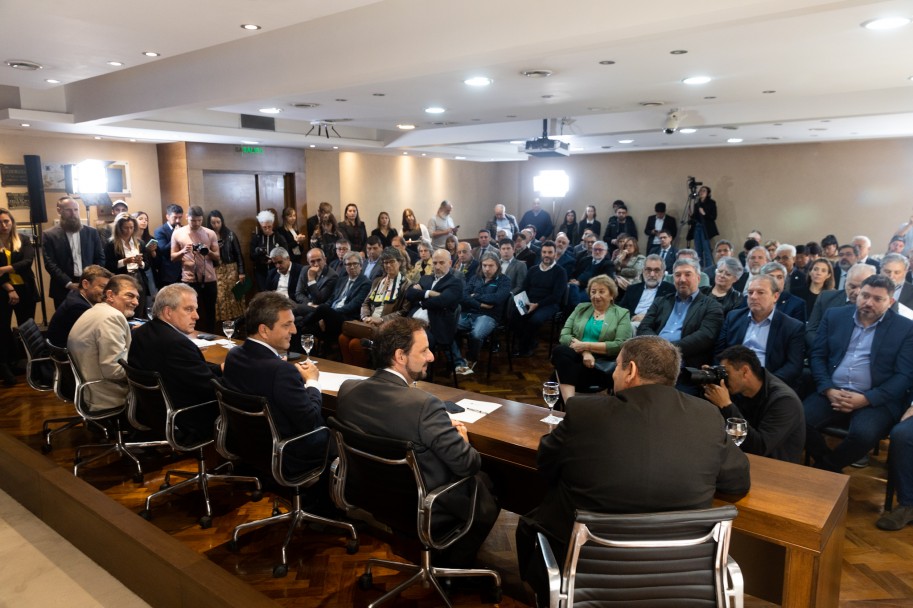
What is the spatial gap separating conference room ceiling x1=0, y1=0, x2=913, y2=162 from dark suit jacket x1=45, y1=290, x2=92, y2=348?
1.61 meters

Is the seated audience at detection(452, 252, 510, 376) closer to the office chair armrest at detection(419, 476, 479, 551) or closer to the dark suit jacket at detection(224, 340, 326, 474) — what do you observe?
the dark suit jacket at detection(224, 340, 326, 474)

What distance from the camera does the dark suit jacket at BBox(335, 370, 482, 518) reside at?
2299mm

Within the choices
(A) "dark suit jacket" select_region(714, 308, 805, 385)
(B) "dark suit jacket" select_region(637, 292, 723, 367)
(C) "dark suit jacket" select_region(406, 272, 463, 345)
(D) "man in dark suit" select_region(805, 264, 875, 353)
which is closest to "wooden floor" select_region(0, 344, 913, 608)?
(A) "dark suit jacket" select_region(714, 308, 805, 385)

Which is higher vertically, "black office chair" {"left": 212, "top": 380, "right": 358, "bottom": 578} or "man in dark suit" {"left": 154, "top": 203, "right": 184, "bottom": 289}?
"man in dark suit" {"left": 154, "top": 203, "right": 184, "bottom": 289}

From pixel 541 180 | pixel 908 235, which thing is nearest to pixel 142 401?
pixel 908 235

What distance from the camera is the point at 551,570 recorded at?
189 centimetres

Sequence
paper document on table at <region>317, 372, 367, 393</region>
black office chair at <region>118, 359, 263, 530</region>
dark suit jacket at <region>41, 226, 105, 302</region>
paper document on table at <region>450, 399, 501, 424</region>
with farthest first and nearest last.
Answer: dark suit jacket at <region>41, 226, 105, 302</region>, paper document on table at <region>317, 372, 367, 393</region>, black office chair at <region>118, 359, 263, 530</region>, paper document on table at <region>450, 399, 501, 424</region>

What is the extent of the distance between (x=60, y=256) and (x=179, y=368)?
13.3 ft

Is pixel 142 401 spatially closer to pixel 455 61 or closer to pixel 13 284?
pixel 455 61

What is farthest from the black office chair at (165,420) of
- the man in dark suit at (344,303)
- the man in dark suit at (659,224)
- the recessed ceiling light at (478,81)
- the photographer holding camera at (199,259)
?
the man in dark suit at (659,224)

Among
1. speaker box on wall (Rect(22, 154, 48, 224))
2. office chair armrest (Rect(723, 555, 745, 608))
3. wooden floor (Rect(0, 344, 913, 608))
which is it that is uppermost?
speaker box on wall (Rect(22, 154, 48, 224))

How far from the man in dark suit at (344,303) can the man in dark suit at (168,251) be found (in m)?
2.24

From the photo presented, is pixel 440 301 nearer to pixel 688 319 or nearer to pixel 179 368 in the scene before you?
pixel 688 319

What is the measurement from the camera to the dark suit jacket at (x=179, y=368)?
3316 mm
